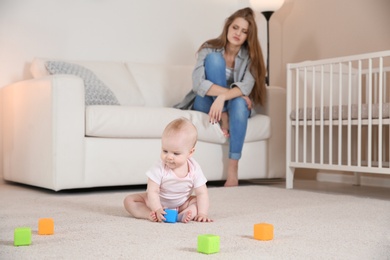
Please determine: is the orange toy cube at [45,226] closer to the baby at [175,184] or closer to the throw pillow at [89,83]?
the baby at [175,184]

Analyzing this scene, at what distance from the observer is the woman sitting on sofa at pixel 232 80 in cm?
307

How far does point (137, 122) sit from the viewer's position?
282 centimetres

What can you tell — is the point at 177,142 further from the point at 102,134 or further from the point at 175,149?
the point at 102,134

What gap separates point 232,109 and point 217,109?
10cm

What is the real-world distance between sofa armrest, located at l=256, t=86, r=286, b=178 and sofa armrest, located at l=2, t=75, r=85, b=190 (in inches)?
46.6

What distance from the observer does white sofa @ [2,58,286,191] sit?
2.69 m

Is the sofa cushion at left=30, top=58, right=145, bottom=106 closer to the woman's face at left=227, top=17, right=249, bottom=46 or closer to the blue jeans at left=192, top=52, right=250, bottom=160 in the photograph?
the blue jeans at left=192, top=52, right=250, bottom=160

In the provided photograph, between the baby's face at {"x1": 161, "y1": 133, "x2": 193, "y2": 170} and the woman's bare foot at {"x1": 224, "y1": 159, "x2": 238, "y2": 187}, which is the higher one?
the baby's face at {"x1": 161, "y1": 133, "x2": 193, "y2": 170}

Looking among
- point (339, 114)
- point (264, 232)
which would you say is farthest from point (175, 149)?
point (339, 114)

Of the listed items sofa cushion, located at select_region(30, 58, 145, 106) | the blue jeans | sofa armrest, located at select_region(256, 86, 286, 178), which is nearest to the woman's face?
the blue jeans

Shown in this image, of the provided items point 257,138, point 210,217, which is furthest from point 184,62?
point 210,217

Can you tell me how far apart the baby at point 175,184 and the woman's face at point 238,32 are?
1.47 meters

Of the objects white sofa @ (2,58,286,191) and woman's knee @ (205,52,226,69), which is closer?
white sofa @ (2,58,286,191)

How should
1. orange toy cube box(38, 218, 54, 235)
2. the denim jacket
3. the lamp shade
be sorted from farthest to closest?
the lamp shade
the denim jacket
orange toy cube box(38, 218, 54, 235)
